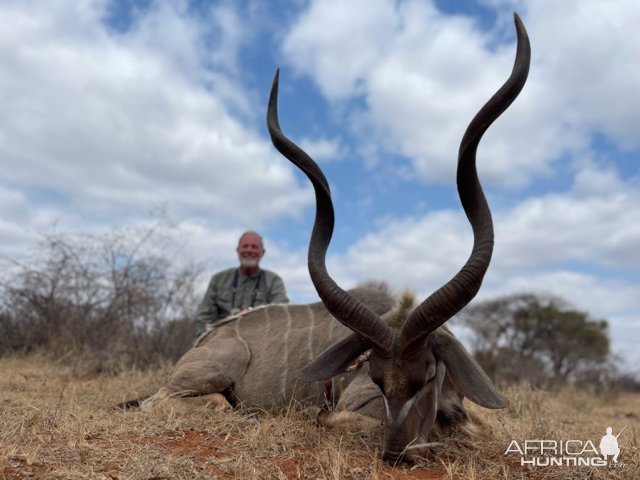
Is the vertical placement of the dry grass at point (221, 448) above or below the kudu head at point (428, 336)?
below

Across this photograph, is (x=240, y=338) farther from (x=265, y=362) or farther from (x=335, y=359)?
(x=335, y=359)

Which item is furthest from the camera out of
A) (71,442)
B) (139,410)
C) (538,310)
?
(538,310)

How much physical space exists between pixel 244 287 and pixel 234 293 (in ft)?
0.38

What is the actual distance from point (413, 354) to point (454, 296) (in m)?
0.36

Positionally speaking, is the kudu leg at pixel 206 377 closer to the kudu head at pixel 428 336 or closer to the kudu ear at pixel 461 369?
the kudu head at pixel 428 336

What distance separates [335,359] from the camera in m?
3.50

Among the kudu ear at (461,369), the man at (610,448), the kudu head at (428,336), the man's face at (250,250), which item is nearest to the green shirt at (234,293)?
the man's face at (250,250)

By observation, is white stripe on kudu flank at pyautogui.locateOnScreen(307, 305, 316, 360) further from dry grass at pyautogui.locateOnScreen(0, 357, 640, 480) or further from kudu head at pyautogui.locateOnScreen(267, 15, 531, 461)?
kudu head at pyautogui.locateOnScreen(267, 15, 531, 461)

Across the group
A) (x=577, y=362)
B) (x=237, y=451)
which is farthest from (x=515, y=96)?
(x=577, y=362)

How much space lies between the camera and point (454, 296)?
2951 mm

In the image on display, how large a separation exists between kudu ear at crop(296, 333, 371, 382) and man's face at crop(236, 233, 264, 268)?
2.82 meters

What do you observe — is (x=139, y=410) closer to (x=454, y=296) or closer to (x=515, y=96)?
(x=454, y=296)

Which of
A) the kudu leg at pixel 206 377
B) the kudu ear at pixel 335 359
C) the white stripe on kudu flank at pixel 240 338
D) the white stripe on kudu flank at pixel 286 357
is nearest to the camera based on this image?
the kudu ear at pixel 335 359

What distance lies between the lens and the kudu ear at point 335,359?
346cm
